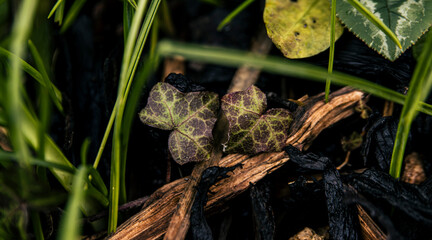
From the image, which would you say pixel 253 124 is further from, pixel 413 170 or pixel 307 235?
pixel 413 170

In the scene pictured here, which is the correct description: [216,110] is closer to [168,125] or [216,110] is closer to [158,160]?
[168,125]

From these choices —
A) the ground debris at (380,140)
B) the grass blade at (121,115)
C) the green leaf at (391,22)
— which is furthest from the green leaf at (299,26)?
the grass blade at (121,115)

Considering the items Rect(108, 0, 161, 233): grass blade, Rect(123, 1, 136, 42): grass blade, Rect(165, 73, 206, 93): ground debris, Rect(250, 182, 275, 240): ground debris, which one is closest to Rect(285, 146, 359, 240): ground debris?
Rect(250, 182, 275, 240): ground debris

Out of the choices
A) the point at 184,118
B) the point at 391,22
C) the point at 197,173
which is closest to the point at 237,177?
the point at 197,173

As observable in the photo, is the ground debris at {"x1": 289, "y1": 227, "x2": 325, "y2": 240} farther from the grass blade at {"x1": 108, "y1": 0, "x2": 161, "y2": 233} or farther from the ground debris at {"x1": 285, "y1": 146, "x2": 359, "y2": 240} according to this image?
the grass blade at {"x1": 108, "y1": 0, "x2": 161, "y2": 233}

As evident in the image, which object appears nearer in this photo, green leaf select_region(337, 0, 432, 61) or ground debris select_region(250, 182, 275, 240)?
ground debris select_region(250, 182, 275, 240)
